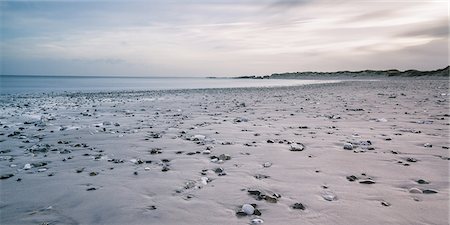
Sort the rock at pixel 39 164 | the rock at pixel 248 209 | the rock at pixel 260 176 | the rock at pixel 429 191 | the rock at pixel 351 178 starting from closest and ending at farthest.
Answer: the rock at pixel 248 209 < the rock at pixel 429 191 < the rock at pixel 351 178 < the rock at pixel 260 176 < the rock at pixel 39 164

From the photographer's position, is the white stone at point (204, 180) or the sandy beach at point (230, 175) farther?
the white stone at point (204, 180)

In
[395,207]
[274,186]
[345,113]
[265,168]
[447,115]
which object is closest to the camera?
[395,207]

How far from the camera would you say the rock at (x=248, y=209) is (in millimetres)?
3450

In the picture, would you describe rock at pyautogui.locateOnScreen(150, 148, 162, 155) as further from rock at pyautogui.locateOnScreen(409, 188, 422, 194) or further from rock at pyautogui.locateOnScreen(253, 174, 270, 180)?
rock at pyautogui.locateOnScreen(409, 188, 422, 194)

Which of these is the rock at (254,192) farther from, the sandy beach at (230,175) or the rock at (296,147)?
the rock at (296,147)

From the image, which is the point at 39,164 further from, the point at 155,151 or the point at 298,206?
the point at 298,206

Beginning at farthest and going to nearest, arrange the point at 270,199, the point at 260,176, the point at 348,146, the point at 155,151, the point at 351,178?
the point at 155,151
the point at 348,146
the point at 260,176
the point at 351,178
the point at 270,199

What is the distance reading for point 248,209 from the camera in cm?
347

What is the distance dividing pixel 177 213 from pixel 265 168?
1.93 meters

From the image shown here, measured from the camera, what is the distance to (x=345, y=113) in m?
11.4

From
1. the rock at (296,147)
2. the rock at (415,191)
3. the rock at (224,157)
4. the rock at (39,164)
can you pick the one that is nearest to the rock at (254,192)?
the rock at (224,157)

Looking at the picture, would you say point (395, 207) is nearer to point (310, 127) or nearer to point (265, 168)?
point (265, 168)

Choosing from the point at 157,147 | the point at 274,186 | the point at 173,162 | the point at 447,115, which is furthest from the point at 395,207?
the point at 447,115

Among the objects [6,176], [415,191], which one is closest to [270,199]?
[415,191]
